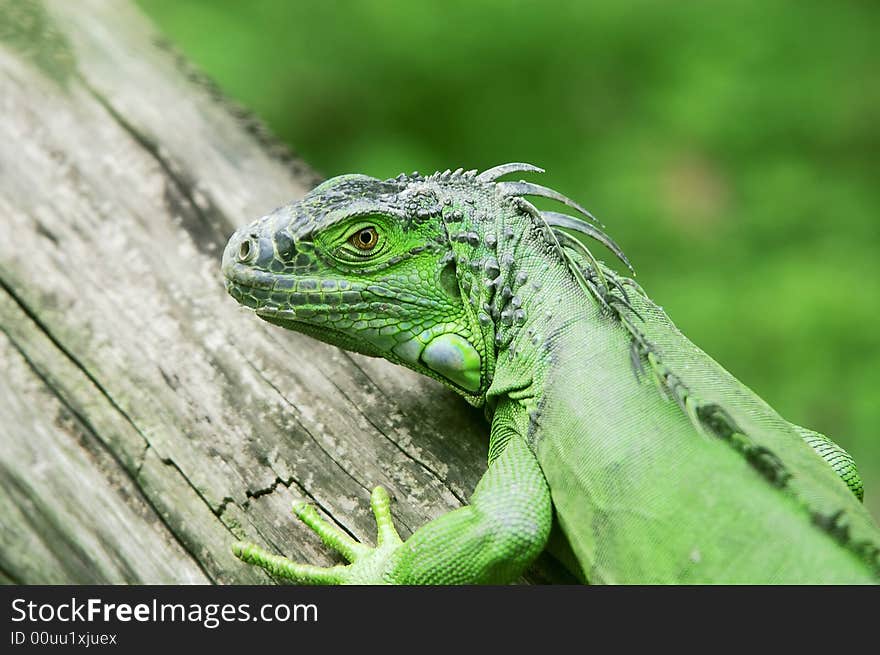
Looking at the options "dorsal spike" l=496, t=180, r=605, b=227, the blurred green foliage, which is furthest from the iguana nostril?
the blurred green foliage

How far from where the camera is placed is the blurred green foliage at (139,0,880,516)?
8.51 metres

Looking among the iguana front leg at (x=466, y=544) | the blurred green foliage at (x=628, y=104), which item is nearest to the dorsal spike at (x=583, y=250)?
the iguana front leg at (x=466, y=544)

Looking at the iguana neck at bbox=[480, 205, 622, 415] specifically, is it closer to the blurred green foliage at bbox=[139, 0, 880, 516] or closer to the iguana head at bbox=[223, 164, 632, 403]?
the iguana head at bbox=[223, 164, 632, 403]

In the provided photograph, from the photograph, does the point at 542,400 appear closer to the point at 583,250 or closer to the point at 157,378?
the point at 583,250

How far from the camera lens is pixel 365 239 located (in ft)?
14.2

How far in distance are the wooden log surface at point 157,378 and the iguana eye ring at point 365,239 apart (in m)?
0.97

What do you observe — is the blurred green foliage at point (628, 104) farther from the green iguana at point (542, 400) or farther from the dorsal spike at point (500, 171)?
the green iguana at point (542, 400)

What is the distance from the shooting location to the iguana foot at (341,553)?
156 inches

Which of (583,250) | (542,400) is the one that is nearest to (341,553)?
(542,400)

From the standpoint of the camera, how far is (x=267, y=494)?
434 cm

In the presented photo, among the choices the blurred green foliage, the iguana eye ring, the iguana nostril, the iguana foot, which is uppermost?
the blurred green foliage

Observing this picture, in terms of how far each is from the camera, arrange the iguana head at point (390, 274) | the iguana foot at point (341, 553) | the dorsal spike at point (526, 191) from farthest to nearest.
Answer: the dorsal spike at point (526, 191)
the iguana head at point (390, 274)
the iguana foot at point (341, 553)

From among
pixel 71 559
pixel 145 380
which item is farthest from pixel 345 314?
pixel 71 559
